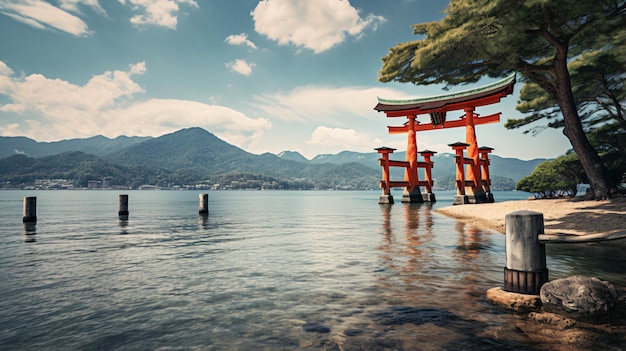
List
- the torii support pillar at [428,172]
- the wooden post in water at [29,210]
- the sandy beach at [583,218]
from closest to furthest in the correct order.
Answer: the sandy beach at [583,218]
the wooden post in water at [29,210]
the torii support pillar at [428,172]

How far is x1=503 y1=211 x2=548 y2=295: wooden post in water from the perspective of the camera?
4125 millimetres

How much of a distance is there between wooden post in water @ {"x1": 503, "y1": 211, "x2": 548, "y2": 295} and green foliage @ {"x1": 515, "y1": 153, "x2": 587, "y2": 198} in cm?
2098

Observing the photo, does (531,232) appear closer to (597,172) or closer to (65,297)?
(65,297)

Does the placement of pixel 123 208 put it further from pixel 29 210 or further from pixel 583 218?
pixel 583 218

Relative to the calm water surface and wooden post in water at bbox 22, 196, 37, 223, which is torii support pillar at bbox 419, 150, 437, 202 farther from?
wooden post in water at bbox 22, 196, 37, 223

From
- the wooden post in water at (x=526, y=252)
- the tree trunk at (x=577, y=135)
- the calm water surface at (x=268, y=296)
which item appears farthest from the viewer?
the tree trunk at (x=577, y=135)

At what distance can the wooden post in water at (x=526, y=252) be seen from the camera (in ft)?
13.5


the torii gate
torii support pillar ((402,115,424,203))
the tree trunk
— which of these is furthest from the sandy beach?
torii support pillar ((402,115,424,203))

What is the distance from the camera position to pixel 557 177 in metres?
24.8

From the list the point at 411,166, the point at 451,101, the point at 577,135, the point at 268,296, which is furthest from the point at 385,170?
the point at 268,296

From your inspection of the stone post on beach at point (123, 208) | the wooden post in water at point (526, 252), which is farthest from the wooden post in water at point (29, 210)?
the wooden post in water at point (526, 252)

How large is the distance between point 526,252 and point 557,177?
25.3 m

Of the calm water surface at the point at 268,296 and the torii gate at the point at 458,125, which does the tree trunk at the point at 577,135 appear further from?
the torii gate at the point at 458,125

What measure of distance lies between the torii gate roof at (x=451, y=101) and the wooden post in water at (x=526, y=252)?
24.6 m
